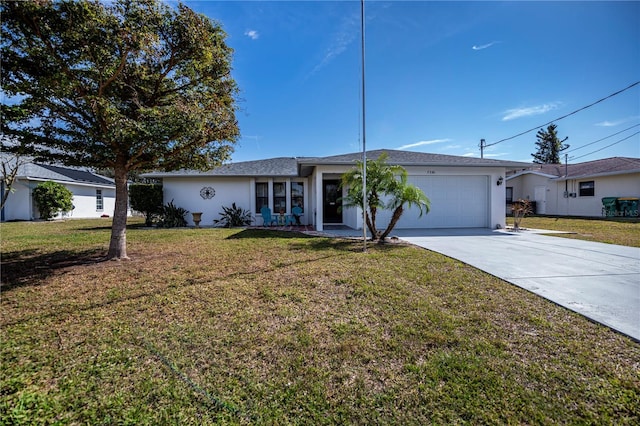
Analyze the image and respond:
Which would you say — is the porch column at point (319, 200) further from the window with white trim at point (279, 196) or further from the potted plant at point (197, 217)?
the potted plant at point (197, 217)

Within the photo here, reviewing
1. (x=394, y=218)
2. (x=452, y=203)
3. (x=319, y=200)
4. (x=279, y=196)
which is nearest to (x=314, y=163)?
(x=319, y=200)

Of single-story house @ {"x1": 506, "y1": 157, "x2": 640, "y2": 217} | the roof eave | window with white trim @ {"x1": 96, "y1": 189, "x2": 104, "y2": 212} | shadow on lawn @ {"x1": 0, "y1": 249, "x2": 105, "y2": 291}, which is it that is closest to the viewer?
shadow on lawn @ {"x1": 0, "y1": 249, "x2": 105, "y2": 291}

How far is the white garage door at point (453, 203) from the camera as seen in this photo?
11883 millimetres

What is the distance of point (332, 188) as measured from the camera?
14461 millimetres

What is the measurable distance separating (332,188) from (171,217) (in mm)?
8074

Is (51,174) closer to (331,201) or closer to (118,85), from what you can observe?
(331,201)

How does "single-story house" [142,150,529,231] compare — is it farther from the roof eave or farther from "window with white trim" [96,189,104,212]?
"window with white trim" [96,189,104,212]

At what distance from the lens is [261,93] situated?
1237 cm

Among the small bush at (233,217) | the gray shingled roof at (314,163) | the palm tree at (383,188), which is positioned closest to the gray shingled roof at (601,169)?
the gray shingled roof at (314,163)

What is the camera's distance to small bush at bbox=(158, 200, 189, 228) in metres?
13.5

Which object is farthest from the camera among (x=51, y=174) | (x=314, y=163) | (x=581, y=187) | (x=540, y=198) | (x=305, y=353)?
(x=540, y=198)

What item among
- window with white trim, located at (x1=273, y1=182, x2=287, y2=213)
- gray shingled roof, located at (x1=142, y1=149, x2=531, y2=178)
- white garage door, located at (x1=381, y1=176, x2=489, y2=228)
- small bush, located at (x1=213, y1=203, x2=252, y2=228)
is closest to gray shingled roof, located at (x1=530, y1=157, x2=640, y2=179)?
white garage door, located at (x1=381, y1=176, x2=489, y2=228)

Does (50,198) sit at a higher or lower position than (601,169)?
lower

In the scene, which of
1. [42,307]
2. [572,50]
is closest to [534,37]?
[572,50]
